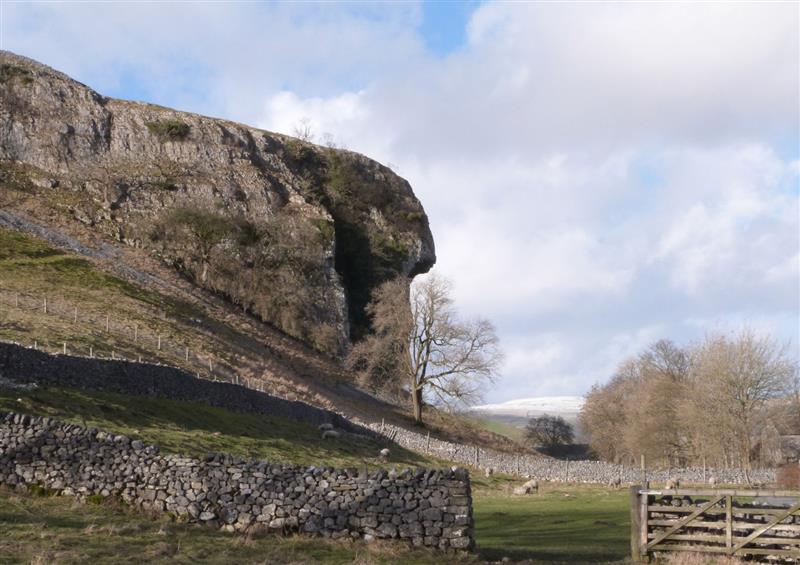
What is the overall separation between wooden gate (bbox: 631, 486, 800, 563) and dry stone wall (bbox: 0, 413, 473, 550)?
13.4ft

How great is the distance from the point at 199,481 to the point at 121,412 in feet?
40.6

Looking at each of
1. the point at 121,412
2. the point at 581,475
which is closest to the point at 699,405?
the point at 581,475

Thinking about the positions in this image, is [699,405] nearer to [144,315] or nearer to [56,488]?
[144,315]

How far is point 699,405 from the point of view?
2616 inches

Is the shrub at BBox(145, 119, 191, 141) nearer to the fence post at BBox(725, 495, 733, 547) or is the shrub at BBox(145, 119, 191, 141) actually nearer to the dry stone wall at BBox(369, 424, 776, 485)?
the dry stone wall at BBox(369, 424, 776, 485)

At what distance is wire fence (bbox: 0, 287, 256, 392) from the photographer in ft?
149

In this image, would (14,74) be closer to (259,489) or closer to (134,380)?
(134,380)

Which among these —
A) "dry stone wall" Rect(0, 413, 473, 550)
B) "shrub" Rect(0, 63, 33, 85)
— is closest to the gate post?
"dry stone wall" Rect(0, 413, 473, 550)

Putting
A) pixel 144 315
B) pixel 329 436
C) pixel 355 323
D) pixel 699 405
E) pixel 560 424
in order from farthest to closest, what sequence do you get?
pixel 560 424, pixel 355 323, pixel 699 405, pixel 144 315, pixel 329 436

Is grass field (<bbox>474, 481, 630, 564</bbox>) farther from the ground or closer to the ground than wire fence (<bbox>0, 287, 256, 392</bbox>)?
closer to the ground

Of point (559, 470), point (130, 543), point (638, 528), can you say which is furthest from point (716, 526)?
point (559, 470)

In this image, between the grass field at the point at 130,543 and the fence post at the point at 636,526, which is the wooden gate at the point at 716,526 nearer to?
the fence post at the point at 636,526

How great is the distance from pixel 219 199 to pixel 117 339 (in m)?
51.1

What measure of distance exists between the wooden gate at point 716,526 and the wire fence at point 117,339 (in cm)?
3059
